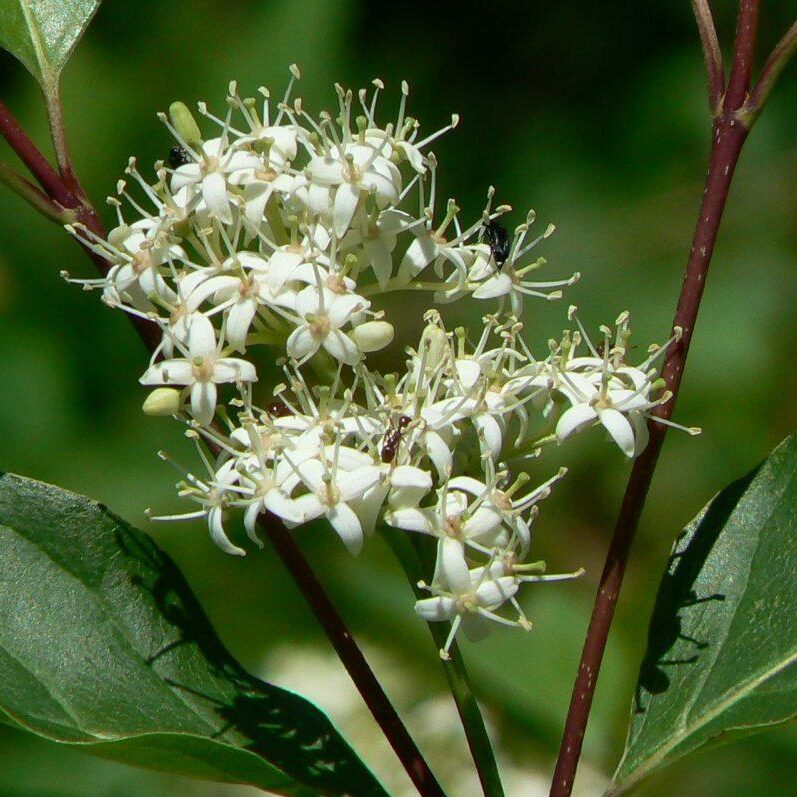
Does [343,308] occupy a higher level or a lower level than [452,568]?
higher

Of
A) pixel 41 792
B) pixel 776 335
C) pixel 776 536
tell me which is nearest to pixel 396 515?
pixel 776 536

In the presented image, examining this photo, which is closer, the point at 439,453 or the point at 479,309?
the point at 439,453

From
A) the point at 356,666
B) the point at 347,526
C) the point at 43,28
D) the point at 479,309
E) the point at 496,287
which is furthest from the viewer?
the point at 479,309

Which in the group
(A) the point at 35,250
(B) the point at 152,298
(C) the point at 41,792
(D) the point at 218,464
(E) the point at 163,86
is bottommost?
(C) the point at 41,792

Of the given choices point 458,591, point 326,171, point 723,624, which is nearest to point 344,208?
point 326,171

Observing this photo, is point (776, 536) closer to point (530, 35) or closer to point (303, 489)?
point (303, 489)

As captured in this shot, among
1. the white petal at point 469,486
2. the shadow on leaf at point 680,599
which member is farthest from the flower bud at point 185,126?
the shadow on leaf at point 680,599

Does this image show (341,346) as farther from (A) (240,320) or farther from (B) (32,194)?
(B) (32,194)

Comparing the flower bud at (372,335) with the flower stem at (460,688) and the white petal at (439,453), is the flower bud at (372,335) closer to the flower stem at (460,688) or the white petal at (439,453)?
the white petal at (439,453)
